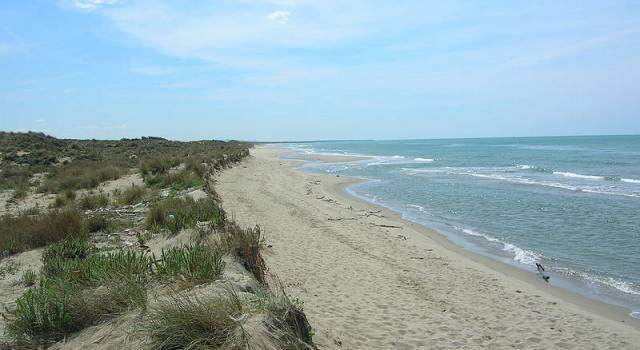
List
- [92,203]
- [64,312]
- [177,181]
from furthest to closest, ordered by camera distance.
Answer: [177,181]
[92,203]
[64,312]

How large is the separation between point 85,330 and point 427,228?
12.1 metres

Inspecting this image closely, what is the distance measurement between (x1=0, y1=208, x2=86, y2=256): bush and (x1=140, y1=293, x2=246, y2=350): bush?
22.4 feet

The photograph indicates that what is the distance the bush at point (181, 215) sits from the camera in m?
9.36

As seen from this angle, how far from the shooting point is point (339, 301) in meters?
7.54

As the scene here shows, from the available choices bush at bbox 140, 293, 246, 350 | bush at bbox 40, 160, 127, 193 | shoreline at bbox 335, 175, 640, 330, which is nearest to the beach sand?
shoreline at bbox 335, 175, 640, 330

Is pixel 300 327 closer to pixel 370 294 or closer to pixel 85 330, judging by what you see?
pixel 85 330

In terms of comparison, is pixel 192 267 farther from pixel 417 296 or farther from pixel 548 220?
pixel 548 220

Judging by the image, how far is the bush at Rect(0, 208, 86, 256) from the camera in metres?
9.19

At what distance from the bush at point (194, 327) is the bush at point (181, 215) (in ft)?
16.4

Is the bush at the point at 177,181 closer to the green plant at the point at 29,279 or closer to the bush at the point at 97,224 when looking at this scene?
the bush at the point at 97,224

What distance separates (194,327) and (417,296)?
17.1 ft

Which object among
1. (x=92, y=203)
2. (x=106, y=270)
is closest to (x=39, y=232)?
(x=106, y=270)

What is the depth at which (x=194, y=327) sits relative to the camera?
12.4ft

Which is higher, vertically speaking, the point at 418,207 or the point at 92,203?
the point at 92,203
